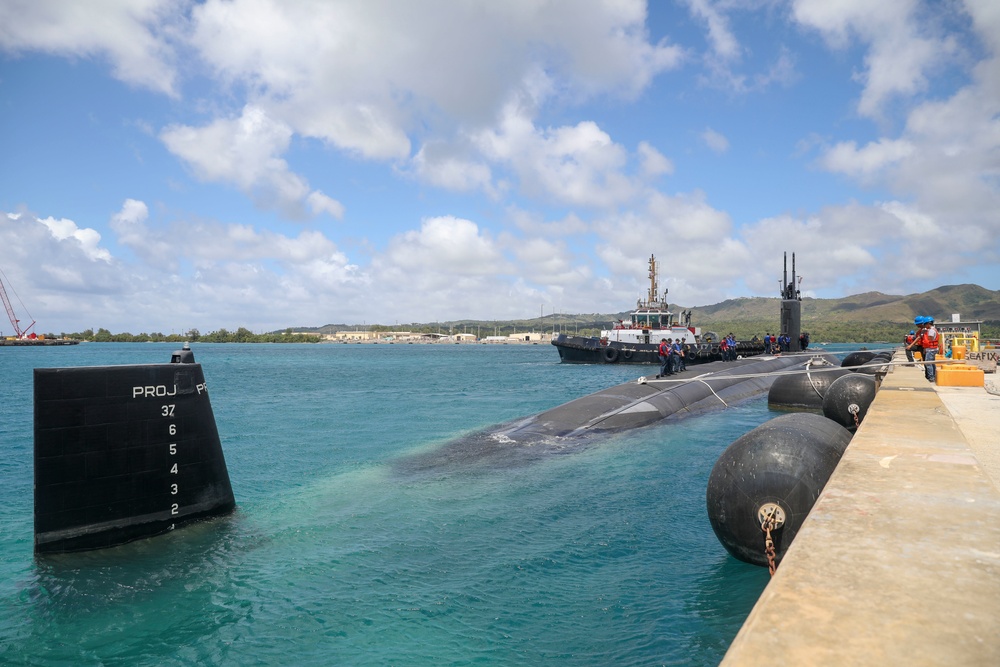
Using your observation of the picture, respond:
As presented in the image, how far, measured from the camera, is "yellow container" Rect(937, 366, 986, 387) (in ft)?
52.8

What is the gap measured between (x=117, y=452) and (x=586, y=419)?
1338 centimetres

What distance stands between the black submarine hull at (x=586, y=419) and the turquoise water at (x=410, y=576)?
0.82 metres

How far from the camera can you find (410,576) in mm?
8516

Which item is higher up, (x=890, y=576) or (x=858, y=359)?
(x=858, y=359)

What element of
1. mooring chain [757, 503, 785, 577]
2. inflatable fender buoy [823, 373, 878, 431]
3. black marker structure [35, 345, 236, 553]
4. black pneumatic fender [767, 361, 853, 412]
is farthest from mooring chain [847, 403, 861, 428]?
black marker structure [35, 345, 236, 553]

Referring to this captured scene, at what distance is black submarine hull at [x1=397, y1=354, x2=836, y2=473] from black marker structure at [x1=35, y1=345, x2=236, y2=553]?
234 inches

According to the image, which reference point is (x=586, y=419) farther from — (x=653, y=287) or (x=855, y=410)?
(x=653, y=287)

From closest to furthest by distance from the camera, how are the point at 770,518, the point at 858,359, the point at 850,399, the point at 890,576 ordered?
1. the point at 890,576
2. the point at 770,518
3. the point at 850,399
4. the point at 858,359

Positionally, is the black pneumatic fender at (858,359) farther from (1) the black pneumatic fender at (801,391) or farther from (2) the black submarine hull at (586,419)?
(1) the black pneumatic fender at (801,391)

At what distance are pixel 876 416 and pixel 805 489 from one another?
396cm

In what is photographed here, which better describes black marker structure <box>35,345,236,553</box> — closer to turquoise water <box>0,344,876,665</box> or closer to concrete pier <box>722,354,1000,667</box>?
turquoise water <box>0,344,876,665</box>

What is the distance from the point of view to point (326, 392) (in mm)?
40375

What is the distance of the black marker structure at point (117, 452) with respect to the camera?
889 centimetres

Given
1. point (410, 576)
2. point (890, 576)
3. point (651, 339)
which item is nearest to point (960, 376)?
point (410, 576)
